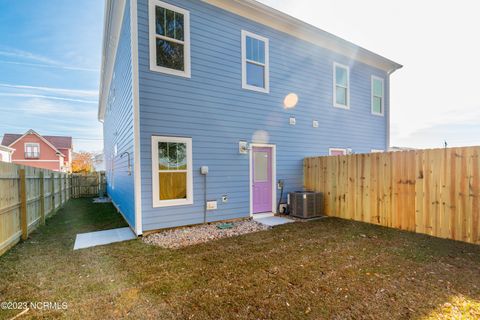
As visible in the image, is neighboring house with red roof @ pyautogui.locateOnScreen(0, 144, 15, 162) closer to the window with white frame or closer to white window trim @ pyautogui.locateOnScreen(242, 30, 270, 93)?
white window trim @ pyautogui.locateOnScreen(242, 30, 270, 93)

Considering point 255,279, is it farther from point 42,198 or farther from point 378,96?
point 378,96

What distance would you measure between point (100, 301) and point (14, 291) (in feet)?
3.83

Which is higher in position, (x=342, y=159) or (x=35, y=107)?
(x=35, y=107)

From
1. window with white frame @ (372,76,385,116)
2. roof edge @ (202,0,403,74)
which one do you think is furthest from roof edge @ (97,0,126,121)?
window with white frame @ (372,76,385,116)

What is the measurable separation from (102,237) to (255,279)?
379cm

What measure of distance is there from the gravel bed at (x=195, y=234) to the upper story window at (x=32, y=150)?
30219mm

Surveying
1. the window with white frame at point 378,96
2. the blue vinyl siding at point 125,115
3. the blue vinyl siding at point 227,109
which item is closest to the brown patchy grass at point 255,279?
the blue vinyl siding at point 125,115

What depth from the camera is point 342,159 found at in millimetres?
6797

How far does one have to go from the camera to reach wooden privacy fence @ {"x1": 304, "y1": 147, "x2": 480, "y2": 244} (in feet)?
14.8

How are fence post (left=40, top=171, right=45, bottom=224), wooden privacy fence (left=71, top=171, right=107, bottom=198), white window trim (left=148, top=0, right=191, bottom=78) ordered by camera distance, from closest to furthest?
white window trim (left=148, top=0, right=191, bottom=78)
fence post (left=40, top=171, right=45, bottom=224)
wooden privacy fence (left=71, top=171, right=107, bottom=198)

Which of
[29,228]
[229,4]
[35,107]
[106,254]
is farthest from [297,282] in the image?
[35,107]

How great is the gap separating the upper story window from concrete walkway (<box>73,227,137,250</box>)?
28847 mm

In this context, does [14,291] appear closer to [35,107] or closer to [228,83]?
[228,83]

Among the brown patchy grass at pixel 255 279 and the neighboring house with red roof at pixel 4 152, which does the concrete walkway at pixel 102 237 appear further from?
the neighboring house with red roof at pixel 4 152
